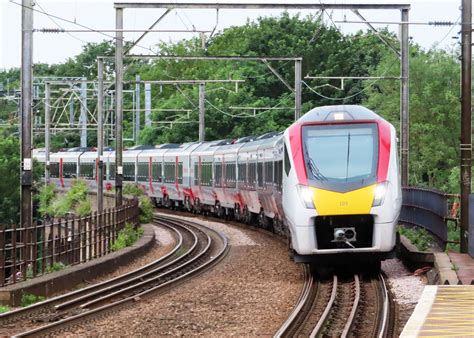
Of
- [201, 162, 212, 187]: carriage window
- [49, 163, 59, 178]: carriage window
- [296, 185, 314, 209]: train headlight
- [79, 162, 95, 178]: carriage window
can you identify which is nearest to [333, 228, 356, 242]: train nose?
[296, 185, 314, 209]: train headlight

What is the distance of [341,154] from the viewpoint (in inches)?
766

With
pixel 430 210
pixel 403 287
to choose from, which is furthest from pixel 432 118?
pixel 403 287

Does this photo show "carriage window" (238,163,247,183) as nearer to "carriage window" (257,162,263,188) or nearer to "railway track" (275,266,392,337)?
"carriage window" (257,162,263,188)

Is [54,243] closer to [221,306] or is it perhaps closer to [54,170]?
[221,306]

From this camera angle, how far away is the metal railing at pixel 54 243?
18344mm

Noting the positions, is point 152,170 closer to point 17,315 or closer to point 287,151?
point 287,151

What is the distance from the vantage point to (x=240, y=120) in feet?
225

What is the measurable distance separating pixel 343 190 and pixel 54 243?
220 inches

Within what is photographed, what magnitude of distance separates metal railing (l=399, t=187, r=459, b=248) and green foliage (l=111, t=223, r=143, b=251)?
703 centimetres

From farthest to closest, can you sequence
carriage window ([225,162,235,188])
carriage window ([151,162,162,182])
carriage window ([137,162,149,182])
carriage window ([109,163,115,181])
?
carriage window ([109,163,115,181]) → carriage window ([137,162,149,182]) → carriage window ([151,162,162,182]) → carriage window ([225,162,235,188])

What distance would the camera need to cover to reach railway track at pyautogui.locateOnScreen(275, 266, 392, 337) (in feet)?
45.6

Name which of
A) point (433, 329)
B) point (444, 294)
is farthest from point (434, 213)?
point (433, 329)

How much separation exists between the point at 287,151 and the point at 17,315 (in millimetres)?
6663

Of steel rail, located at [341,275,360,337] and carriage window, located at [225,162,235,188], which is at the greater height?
carriage window, located at [225,162,235,188]
